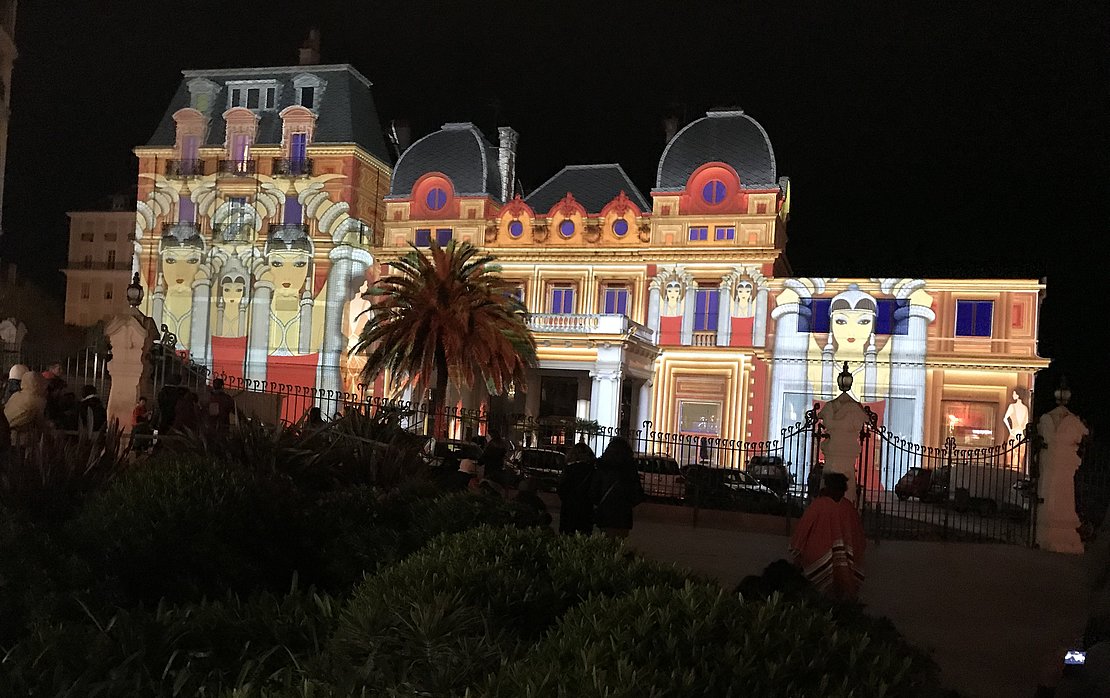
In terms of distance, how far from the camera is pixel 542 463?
816 inches

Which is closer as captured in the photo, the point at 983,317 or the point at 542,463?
the point at 542,463

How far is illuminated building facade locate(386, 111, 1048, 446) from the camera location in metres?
32.7

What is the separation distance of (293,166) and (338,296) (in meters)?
5.74

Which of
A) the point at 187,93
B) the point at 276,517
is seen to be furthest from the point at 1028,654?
the point at 187,93

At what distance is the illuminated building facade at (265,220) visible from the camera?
3919 cm

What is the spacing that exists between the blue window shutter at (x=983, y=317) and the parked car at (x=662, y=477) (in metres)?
15.9

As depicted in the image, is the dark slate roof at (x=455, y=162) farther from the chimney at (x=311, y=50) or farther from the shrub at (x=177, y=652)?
the shrub at (x=177, y=652)

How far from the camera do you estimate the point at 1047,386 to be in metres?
44.0

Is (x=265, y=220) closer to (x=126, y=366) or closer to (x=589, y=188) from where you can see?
(x=589, y=188)

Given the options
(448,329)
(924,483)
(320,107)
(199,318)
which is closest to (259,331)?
(199,318)

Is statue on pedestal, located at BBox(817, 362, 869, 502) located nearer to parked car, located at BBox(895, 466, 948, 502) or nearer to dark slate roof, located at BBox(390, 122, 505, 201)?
parked car, located at BBox(895, 466, 948, 502)

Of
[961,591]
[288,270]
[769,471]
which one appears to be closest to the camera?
[961,591]

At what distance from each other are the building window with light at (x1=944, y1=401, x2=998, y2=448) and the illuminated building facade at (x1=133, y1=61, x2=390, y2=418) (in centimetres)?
2205

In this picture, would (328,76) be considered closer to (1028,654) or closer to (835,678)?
(1028,654)
